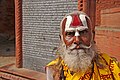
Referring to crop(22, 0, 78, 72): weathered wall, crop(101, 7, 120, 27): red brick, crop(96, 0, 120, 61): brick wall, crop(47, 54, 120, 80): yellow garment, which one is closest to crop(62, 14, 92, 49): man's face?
crop(47, 54, 120, 80): yellow garment

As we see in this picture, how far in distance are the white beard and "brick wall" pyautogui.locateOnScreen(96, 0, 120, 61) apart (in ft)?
4.60

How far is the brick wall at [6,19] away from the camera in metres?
11.6

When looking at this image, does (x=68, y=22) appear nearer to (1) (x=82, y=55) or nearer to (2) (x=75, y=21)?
(2) (x=75, y=21)

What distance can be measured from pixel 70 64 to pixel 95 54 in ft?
0.74

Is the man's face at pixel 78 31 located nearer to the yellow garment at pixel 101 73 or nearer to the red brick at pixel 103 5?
the yellow garment at pixel 101 73

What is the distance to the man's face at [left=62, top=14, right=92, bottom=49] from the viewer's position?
1.90m

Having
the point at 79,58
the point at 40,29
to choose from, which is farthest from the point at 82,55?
the point at 40,29

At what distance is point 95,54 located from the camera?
2.04 meters

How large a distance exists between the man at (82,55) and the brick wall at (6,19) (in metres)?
9.96

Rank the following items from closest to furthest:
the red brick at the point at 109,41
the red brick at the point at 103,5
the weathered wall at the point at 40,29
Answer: the red brick at the point at 109,41, the red brick at the point at 103,5, the weathered wall at the point at 40,29

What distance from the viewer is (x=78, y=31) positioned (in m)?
1.91

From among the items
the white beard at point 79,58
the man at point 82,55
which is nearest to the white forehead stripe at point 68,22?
the man at point 82,55

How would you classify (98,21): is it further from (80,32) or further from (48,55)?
(80,32)

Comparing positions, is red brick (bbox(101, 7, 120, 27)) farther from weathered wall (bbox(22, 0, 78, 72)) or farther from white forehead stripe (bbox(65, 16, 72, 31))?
white forehead stripe (bbox(65, 16, 72, 31))
